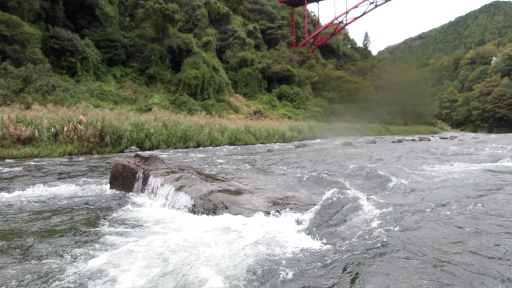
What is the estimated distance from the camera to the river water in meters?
2.93

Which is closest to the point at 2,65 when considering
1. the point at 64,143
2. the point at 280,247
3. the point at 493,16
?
the point at 64,143

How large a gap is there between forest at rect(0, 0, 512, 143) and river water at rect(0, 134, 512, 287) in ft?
33.4

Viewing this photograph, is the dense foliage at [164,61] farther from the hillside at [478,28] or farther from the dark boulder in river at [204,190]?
the hillside at [478,28]

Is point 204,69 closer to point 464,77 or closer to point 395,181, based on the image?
point 395,181

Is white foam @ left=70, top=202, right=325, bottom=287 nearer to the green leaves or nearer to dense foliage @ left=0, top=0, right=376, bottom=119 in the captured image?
dense foliage @ left=0, top=0, right=376, bottom=119

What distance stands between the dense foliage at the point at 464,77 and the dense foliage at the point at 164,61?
10681 millimetres

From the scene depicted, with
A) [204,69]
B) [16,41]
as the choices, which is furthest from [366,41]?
[16,41]

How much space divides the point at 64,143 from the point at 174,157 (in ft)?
12.4

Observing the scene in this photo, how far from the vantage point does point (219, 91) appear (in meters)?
28.4

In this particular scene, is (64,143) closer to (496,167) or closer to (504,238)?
(504,238)

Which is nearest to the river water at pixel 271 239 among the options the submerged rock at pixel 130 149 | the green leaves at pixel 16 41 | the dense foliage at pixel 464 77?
the submerged rock at pixel 130 149

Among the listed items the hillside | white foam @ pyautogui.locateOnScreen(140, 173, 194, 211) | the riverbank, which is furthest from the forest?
the hillside

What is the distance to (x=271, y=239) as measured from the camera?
3.82m

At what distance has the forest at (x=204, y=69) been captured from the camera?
632 inches
